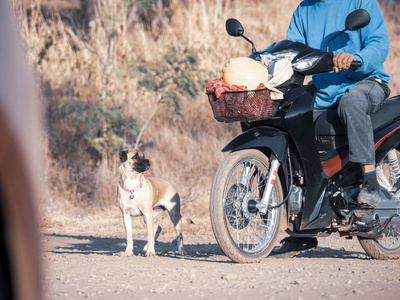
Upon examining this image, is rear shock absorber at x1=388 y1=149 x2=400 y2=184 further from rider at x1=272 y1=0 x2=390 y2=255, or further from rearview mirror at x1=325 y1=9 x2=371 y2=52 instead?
rearview mirror at x1=325 y1=9 x2=371 y2=52

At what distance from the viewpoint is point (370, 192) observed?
5.21 meters

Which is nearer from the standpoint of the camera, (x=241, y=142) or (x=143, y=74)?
(x=241, y=142)

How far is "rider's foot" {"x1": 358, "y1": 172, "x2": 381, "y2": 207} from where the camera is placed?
17.0ft

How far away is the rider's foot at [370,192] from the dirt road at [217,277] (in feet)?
1.85

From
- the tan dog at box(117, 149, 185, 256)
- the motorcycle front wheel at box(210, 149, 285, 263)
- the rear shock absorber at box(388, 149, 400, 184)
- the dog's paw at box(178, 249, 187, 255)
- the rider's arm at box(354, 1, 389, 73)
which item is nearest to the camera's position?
the motorcycle front wheel at box(210, 149, 285, 263)

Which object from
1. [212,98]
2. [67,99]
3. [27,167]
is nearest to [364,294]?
[212,98]

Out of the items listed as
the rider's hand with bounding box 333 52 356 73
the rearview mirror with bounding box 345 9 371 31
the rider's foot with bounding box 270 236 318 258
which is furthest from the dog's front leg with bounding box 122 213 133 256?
the rearview mirror with bounding box 345 9 371 31

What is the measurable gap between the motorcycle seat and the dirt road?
1179mm

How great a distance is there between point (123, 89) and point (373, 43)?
9.94 m

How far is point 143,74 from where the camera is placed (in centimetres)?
1252

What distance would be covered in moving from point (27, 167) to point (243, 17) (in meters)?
17.3

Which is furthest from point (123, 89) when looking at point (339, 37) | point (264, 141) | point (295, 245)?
point (264, 141)

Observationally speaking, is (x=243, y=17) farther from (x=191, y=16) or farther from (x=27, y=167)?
(x=27, y=167)

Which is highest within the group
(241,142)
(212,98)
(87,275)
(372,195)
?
(212,98)
